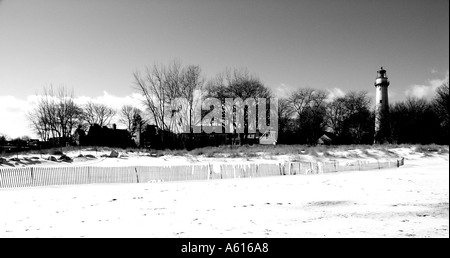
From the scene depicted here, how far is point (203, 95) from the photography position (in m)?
36.3

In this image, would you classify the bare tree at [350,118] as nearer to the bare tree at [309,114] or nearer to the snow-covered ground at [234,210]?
the bare tree at [309,114]

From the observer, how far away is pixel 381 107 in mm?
48844

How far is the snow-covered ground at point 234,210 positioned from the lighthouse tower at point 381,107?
3209 centimetres

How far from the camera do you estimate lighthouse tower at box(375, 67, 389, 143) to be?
4369cm

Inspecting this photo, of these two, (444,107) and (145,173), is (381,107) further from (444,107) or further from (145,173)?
(145,173)

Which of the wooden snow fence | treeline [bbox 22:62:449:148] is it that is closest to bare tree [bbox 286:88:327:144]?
treeline [bbox 22:62:449:148]

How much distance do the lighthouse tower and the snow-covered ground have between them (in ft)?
105

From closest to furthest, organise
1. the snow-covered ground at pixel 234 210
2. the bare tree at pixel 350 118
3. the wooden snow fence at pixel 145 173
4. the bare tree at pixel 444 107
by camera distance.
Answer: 1. the snow-covered ground at pixel 234 210
2. the wooden snow fence at pixel 145 173
3. the bare tree at pixel 444 107
4. the bare tree at pixel 350 118

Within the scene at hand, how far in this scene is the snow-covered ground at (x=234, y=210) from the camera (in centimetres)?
665

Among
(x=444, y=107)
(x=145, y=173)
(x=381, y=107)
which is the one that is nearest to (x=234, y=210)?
(x=145, y=173)

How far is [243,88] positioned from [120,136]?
2797 cm

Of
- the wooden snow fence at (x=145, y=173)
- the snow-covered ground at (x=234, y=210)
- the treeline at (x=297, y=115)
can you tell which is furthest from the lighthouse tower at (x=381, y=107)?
the snow-covered ground at (x=234, y=210)

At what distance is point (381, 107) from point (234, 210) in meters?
47.6
